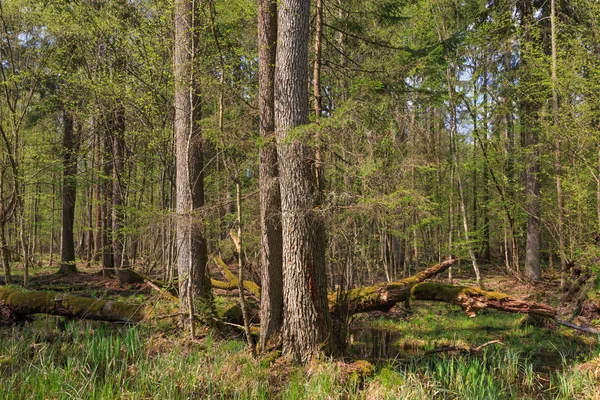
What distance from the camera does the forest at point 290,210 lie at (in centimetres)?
442

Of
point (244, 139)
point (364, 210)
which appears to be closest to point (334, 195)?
point (364, 210)

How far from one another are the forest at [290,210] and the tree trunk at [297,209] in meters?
0.02

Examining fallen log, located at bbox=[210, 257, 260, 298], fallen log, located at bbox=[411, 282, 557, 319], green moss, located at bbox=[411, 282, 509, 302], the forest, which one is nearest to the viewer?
the forest

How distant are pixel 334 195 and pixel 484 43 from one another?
35.4 feet

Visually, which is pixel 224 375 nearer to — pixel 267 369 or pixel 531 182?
pixel 267 369

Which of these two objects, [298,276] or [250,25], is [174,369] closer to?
[298,276]

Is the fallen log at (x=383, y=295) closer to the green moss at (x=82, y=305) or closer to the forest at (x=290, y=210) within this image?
the forest at (x=290, y=210)

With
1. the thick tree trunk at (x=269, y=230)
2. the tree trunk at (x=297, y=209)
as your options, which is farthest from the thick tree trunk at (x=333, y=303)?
the tree trunk at (x=297, y=209)

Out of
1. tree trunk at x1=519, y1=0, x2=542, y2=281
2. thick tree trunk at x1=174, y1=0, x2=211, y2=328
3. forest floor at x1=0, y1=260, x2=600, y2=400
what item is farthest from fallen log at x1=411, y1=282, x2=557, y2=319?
tree trunk at x1=519, y1=0, x2=542, y2=281

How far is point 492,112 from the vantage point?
13.9 m

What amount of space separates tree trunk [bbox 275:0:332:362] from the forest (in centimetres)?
2

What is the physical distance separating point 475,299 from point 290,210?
4196 millimetres

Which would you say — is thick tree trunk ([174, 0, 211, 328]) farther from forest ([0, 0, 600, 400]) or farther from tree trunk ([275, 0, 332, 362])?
tree trunk ([275, 0, 332, 362])

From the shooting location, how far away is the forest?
4.42 metres
